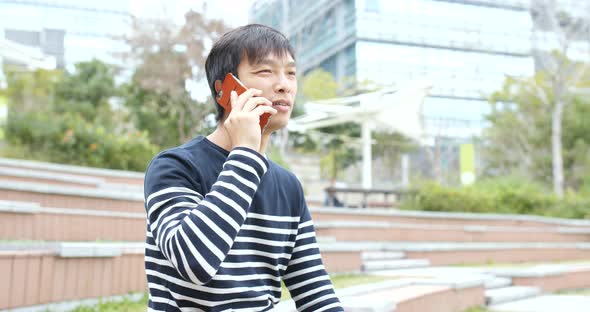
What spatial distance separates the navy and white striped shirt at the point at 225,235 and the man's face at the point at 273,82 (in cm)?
17

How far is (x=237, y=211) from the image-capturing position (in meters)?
1.39

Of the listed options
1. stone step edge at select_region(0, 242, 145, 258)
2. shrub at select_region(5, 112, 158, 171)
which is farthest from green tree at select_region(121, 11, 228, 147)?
stone step edge at select_region(0, 242, 145, 258)

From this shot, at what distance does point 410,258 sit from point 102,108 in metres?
15.2

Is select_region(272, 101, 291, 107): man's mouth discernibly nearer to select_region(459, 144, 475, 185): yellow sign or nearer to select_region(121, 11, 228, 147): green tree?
select_region(121, 11, 228, 147): green tree

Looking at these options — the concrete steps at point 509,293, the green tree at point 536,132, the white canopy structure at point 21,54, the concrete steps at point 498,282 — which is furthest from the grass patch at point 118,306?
the green tree at point 536,132

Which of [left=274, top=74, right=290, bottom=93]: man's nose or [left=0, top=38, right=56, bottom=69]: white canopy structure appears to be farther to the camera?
[left=0, top=38, right=56, bottom=69]: white canopy structure

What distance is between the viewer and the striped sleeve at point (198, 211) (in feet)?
4.39

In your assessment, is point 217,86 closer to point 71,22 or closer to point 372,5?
point 372,5

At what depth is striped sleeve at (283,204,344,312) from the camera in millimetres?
1872

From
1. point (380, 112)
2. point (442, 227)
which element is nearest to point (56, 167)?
point (442, 227)

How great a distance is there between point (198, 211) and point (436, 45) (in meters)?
44.9

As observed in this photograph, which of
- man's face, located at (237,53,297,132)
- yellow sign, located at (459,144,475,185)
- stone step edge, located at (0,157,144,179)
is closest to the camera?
man's face, located at (237,53,297,132)

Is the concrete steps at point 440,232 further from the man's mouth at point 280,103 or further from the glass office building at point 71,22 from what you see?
the glass office building at point 71,22

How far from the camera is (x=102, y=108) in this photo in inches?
820
